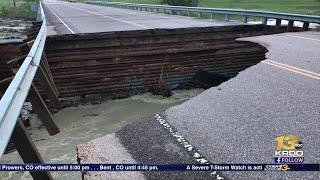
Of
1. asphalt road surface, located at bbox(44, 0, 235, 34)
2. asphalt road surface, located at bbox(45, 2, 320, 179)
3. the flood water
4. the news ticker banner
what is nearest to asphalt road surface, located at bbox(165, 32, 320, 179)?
asphalt road surface, located at bbox(45, 2, 320, 179)

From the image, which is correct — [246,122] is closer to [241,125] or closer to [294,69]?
[241,125]

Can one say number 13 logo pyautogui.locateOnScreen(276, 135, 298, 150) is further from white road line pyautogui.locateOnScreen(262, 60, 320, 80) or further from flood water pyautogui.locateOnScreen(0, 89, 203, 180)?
flood water pyautogui.locateOnScreen(0, 89, 203, 180)

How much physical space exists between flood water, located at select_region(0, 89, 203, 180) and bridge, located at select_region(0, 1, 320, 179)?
546 millimetres

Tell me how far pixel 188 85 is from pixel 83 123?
4625 millimetres

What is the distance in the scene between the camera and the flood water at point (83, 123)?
32.7 feet

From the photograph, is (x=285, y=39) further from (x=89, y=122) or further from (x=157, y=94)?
(x=89, y=122)

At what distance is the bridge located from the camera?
5.50 m

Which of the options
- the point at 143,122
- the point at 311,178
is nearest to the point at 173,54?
the point at 143,122

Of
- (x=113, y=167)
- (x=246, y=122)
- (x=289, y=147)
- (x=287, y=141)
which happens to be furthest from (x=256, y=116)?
(x=113, y=167)

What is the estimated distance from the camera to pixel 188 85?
15.6m

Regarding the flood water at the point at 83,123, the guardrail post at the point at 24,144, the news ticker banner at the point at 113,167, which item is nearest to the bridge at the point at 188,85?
the guardrail post at the point at 24,144

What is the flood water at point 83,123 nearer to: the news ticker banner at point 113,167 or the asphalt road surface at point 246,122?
the asphalt road surface at point 246,122

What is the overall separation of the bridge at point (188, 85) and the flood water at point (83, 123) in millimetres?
546

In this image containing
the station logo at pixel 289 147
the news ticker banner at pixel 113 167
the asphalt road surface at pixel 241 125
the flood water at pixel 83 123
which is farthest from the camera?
the flood water at pixel 83 123
